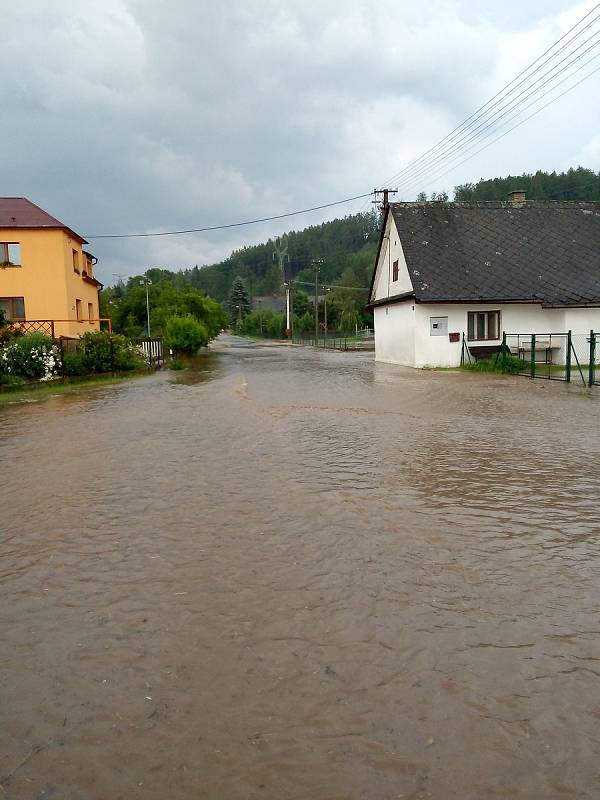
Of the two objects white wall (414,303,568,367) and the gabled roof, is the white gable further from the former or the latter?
the gabled roof

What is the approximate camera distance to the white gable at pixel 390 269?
96.4 ft

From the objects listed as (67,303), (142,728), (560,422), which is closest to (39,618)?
(142,728)

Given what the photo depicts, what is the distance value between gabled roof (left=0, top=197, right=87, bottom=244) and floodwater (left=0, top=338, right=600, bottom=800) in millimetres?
25296

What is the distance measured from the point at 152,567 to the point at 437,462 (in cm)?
482

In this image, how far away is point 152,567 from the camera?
527 centimetres

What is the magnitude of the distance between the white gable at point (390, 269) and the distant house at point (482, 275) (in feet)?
0.21

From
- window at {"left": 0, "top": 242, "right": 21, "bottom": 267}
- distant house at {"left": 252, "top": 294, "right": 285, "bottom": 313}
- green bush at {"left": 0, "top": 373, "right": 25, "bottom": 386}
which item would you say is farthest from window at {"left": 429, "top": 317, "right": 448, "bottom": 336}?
distant house at {"left": 252, "top": 294, "right": 285, "bottom": 313}

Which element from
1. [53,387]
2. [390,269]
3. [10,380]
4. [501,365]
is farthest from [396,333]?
[10,380]

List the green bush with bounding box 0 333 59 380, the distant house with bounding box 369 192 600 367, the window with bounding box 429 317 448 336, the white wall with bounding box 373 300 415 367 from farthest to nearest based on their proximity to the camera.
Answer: the white wall with bounding box 373 300 415 367
the window with bounding box 429 317 448 336
the distant house with bounding box 369 192 600 367
the green bush with bounding box 0 333 59 380

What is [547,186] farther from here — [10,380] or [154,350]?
[10,380]

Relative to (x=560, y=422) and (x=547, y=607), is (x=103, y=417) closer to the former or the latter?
(x=560, y=422)

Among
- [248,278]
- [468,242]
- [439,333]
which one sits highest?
[248,278]

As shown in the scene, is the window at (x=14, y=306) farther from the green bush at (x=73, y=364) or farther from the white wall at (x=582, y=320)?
the white wall at (x=582, y=320)

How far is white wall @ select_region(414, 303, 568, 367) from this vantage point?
1059 inches
